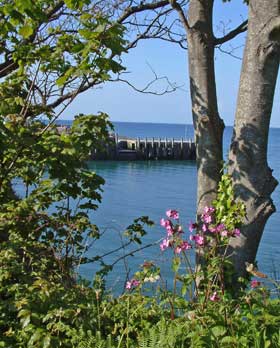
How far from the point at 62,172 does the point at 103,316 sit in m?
1.51

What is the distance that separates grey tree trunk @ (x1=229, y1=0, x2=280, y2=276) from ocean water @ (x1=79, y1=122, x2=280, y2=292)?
0.69 metres

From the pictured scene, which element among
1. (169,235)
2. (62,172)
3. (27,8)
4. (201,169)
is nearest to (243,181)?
(201,169)

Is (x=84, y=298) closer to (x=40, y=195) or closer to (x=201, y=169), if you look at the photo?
(x=40, y=195)

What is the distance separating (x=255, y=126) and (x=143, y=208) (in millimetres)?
19532

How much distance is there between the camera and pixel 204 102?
494cm

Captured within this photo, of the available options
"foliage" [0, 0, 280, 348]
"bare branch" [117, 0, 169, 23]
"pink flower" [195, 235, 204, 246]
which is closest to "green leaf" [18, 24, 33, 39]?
"foliage" [0, 0, 280, 348]

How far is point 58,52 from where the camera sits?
4.27 meters

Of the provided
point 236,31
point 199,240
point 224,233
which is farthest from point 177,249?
point 236,31

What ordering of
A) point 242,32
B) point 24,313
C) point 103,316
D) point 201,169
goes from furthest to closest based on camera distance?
1. point 242,32
2. point 201,169
3. point 103,316
4. point 24,313

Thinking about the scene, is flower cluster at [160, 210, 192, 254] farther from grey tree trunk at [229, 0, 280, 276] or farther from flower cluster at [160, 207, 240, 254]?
grey tree trunk at [229, 0, 280, 276]

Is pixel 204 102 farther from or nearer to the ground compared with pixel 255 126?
farther from the ground

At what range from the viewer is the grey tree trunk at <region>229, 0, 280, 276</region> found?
434 centimetres

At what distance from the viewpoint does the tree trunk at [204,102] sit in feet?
16.1

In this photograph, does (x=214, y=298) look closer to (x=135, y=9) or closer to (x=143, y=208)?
(x=135, y=9)
